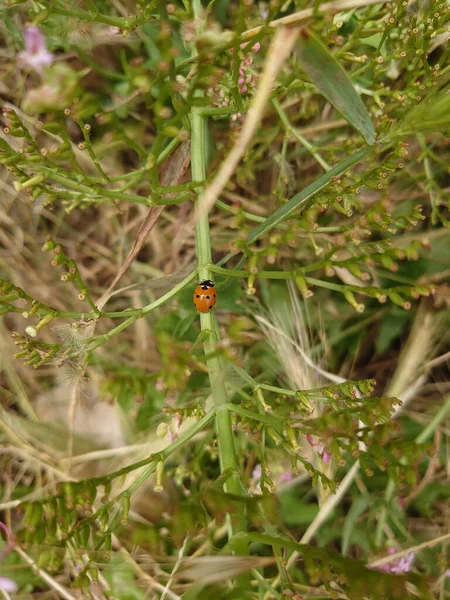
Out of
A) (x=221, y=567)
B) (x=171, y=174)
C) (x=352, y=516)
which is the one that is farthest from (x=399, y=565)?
(x=171, y=174)

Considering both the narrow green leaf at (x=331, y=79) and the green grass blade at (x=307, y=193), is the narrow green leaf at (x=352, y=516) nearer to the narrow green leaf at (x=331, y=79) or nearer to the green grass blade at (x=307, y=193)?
the green grass blade at (x=307, y=193)

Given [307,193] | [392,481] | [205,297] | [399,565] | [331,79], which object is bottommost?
[399,565]

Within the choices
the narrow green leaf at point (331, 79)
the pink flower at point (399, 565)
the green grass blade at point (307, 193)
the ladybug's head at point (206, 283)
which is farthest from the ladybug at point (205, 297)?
the pink flower at point (399, 565)

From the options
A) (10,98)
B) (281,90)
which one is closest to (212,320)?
(281,90)

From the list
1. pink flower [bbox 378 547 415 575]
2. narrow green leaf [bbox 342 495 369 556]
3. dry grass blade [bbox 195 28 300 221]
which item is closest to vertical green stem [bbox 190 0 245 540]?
dry grass blade [bbox 195 28 300 221]

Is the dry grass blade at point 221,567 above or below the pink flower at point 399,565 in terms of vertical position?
above

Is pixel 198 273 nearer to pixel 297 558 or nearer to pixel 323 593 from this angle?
pixel 297 558

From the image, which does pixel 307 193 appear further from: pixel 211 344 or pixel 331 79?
pixel 211 344
